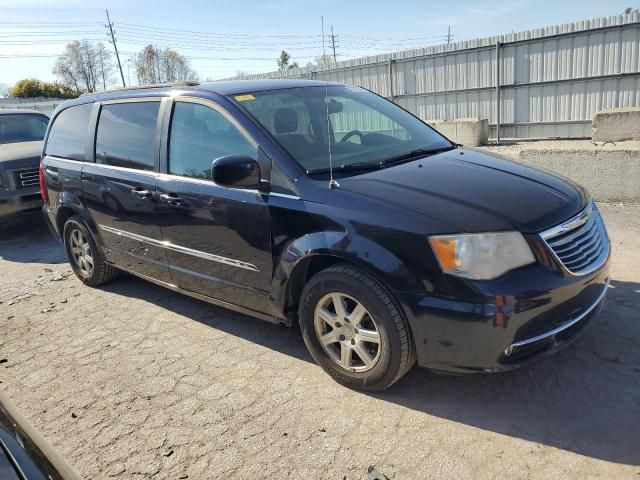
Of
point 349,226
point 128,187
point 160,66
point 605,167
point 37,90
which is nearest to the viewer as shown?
point 349,226

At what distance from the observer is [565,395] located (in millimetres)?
2904

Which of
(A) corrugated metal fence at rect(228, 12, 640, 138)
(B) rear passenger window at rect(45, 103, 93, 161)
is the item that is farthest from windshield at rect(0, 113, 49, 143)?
(A) corrugated metal fence at rect(228, 12, 640, 138)

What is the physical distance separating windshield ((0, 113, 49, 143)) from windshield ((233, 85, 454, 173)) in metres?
6.95

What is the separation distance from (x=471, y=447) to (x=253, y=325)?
6.72 feet

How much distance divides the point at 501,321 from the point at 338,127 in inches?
77.3

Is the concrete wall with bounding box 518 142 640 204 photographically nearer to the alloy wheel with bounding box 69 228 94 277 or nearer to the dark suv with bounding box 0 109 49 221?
the alloy wheel with bounding box 69 228 94 277

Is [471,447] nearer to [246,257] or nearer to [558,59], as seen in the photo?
[246,257]

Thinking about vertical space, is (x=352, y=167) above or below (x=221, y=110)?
below

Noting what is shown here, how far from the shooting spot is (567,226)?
9.26ft

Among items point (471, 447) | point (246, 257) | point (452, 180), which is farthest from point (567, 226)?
point (246, 257)

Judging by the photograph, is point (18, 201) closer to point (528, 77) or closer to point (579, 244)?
point (579, 244)

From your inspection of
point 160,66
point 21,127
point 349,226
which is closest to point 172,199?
point 349,226

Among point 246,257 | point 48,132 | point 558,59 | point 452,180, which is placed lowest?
point 246,257

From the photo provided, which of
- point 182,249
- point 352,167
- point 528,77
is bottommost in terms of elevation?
point 182,249
